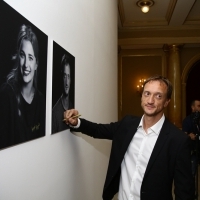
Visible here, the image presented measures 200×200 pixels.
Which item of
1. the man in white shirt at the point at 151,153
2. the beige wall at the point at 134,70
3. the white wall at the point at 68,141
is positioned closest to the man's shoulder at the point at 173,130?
the man in white shirt at the point at 151,153

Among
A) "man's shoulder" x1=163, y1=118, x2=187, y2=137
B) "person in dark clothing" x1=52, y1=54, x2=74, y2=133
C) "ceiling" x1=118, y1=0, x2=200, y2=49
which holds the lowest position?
"man's shoulder" x1=163, y1=118, x2=187, y2=137

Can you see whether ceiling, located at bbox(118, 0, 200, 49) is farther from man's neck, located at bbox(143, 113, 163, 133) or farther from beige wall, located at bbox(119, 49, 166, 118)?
man's neck, located at bbox(143, 113, 163, 133)

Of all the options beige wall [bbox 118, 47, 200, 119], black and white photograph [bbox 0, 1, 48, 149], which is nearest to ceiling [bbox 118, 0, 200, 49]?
beige wall [bbox 118, 47, 200, 119]

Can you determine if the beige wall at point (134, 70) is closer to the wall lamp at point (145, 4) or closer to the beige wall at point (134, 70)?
the beige wall at point (134, 70)

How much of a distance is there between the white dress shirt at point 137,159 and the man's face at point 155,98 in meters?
0.12

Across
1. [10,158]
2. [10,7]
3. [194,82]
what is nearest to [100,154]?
[10,158]

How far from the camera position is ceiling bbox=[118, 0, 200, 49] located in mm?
5371

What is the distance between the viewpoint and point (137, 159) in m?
1.56

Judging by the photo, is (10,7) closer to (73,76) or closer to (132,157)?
(73,76)

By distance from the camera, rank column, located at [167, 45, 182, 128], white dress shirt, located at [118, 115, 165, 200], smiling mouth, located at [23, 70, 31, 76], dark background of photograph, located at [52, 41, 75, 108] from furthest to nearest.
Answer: column, located at [167, 45, 182, 128] < white dress shirt, located at [118, 115, 165, 200] < dark background of photograph, located at [52, 41, 75, 108] < smiling mouth, located at [23, 70, 31, 76]

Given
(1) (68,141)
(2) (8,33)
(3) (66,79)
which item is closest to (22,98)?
(2) (8,33)

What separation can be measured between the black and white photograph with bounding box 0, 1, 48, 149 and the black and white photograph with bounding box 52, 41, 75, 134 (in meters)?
0.14

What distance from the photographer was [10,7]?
743 mm

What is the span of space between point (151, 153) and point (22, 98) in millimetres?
993
